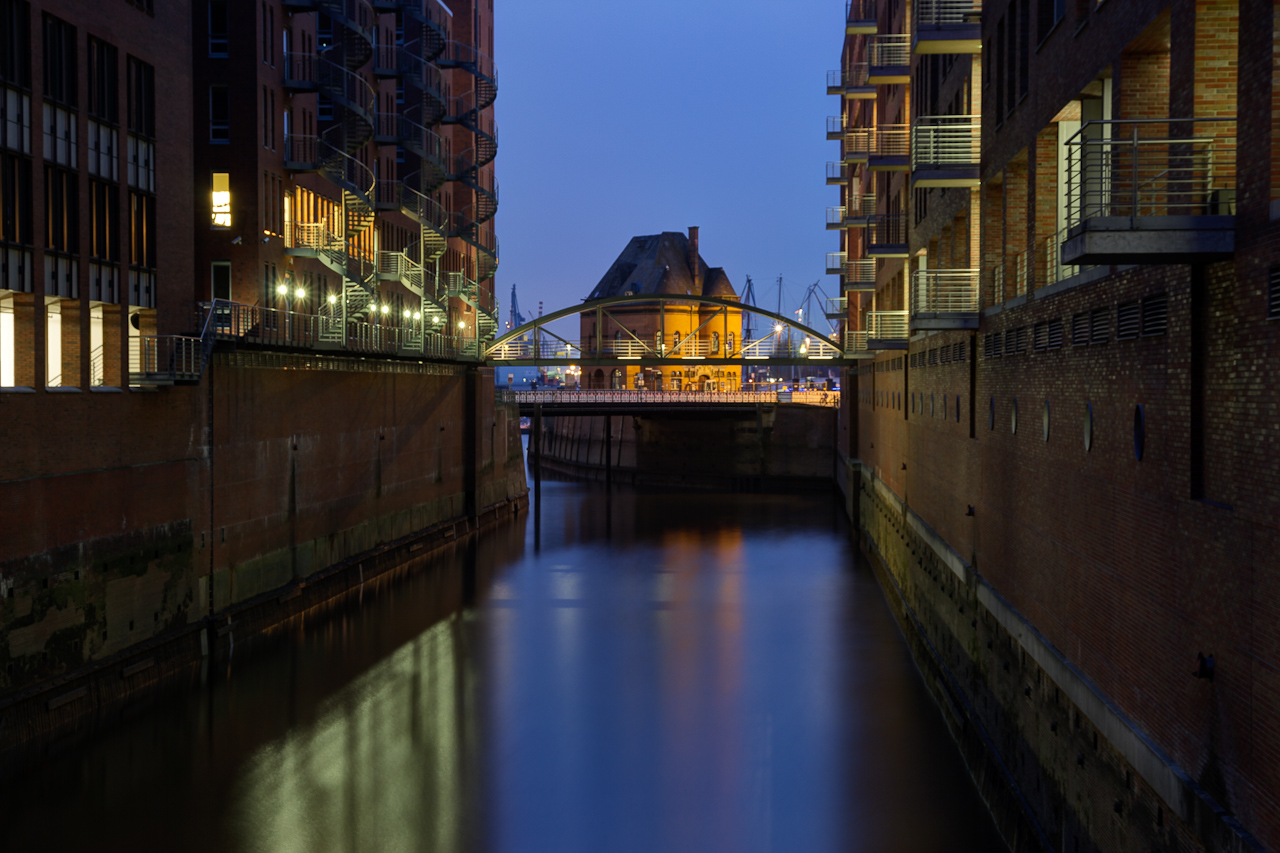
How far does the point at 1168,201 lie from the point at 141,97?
56.0 ft

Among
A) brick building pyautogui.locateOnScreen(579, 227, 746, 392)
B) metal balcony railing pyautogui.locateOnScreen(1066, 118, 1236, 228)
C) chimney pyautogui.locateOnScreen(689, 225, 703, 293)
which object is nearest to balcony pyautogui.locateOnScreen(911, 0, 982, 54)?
metal balcony railing pyautogui.locateOnScreen(1066, 118, 1236, 228)

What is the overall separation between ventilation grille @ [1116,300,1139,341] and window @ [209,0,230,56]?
22.5 meters

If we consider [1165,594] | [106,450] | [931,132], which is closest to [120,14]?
[106,450]

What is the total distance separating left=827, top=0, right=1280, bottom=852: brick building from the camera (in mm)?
7746

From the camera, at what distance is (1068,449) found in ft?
39.3

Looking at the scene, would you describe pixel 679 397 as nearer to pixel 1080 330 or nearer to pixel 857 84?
pixel 857 84

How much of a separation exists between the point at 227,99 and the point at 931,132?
16.2 m

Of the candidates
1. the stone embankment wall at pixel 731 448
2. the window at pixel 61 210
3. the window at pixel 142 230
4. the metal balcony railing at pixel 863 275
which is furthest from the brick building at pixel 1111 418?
the stone embankment wall at pixel 731 448

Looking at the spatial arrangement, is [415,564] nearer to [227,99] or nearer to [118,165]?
[227,99]

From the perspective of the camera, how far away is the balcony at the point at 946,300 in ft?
59.7

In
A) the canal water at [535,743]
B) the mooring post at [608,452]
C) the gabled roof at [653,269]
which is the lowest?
the canal water at [535,743]

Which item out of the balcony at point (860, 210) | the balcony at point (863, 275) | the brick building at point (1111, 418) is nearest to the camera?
the brick building at point (1111, 418)

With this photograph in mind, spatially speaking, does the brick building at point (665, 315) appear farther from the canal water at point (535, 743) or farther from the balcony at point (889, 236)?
the canal water at point (535, 743)

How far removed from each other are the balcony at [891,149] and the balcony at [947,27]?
8.73 meters
